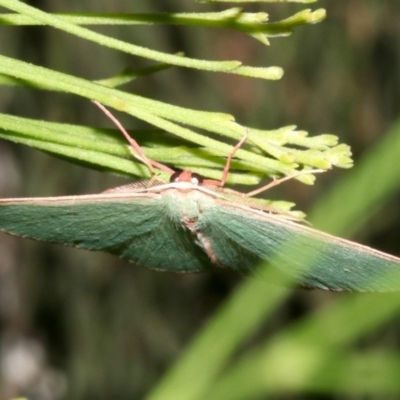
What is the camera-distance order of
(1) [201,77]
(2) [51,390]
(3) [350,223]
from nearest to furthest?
(3) [350,223] → (1) [201,77] → (2) [51,390]

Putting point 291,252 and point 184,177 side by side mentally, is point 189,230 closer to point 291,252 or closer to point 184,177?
point 184,177

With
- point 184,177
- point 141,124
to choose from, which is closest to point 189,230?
point 184,177

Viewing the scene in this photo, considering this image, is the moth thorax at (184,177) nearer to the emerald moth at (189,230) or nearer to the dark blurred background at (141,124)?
the emerald moth at (189,230)

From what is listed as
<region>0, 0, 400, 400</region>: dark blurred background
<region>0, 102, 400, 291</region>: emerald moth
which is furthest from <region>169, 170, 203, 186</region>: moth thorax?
Result: <region>0, 0, 400, 400</region>: dark blurred background

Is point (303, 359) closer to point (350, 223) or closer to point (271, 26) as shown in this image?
point (350, 223)

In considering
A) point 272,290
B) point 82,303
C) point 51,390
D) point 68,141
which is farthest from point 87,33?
point 51,390

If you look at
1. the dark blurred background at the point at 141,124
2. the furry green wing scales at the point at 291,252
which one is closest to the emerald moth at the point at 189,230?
the furry green wing scales at the point at 291,252

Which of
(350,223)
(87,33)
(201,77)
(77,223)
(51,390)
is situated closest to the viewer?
(350,223)
